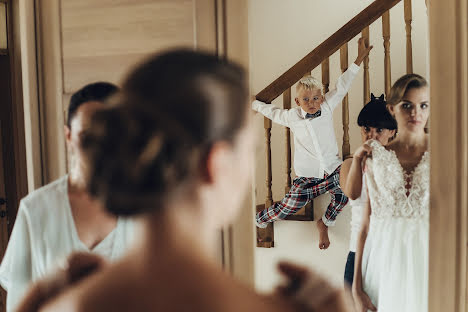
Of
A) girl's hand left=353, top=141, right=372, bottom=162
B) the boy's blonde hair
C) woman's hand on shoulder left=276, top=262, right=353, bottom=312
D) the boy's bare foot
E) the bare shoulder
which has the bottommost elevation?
the boy's bare foot

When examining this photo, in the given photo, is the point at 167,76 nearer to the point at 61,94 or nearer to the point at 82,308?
the point at 82,308

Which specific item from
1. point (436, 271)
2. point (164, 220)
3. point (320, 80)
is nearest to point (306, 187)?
point (320, 80)

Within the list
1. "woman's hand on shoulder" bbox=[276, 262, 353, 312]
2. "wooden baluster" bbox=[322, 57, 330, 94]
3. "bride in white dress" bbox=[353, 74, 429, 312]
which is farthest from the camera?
"wooden baluster" bbox=[322, 57, 330, 94]

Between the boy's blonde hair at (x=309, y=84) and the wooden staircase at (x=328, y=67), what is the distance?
0.9 inches

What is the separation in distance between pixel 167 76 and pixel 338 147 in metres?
0.88

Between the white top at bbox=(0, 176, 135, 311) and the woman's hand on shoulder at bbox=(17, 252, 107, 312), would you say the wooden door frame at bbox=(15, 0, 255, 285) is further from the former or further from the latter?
the woman's hand on shoulder at bbox=(17, 252, 107, 312)

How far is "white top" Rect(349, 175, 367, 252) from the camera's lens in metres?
1.48

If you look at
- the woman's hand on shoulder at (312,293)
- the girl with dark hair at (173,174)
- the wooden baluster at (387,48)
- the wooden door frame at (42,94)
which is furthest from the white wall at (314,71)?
the girl with dark hair at (173,174)

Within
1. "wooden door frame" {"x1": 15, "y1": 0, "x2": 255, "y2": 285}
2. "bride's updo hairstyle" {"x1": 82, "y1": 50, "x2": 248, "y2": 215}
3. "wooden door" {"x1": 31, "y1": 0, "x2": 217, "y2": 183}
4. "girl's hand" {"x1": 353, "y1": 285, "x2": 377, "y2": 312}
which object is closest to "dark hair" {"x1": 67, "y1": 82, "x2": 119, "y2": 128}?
"wooden door" {"x1": 31, "y1": 0, "x2": 217, "y2": 183}

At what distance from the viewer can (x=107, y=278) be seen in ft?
2.50

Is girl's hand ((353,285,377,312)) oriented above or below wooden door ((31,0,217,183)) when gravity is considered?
below

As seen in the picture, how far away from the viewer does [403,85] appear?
146cm

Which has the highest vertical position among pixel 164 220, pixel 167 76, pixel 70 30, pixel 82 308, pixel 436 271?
pixel 70 30

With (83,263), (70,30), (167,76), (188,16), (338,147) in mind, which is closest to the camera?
(167,76)
